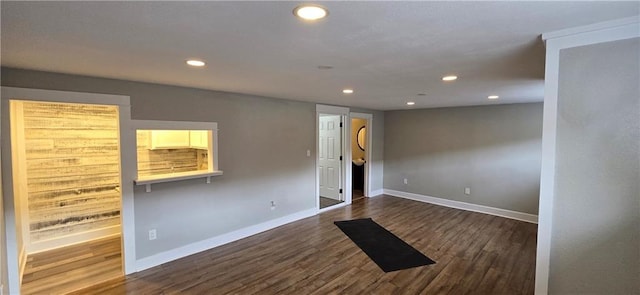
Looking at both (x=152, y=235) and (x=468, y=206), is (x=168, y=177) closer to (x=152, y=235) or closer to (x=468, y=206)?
(x=152, y=235)

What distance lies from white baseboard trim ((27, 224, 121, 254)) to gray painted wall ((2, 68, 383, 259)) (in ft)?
5.15

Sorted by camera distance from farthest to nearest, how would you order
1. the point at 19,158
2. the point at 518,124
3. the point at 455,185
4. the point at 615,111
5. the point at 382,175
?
the point at 382,175 < the point at 455,185 < the point at 518,124 < the point at 19,158 < the point at 615,111

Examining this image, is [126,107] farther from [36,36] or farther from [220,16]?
[220,16]

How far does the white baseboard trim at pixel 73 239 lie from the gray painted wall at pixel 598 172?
5.22 meters

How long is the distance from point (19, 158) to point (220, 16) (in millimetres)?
4026

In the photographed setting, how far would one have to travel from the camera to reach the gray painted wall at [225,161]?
3090 millimetres

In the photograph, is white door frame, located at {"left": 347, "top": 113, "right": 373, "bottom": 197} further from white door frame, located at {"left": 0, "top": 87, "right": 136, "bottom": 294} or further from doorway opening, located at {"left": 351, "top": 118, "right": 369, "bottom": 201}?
white door frame, located at {"left": 0, "top": 87, "right": 136, "bottom": 294}

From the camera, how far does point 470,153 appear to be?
18.4ft

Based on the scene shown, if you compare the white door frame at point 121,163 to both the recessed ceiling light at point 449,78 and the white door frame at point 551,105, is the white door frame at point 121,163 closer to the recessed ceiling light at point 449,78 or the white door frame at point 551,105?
the recessed ceiling light at point 449,78

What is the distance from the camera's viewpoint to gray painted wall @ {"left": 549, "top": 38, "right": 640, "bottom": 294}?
1415 mm

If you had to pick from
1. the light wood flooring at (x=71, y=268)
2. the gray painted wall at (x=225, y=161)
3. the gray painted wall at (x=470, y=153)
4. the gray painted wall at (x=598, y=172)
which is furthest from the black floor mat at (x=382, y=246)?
the light wood flooring at (x=71, y=268)

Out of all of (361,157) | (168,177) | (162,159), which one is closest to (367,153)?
(361,157)

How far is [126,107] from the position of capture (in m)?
2.99

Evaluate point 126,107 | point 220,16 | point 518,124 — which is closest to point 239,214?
point 126,107
